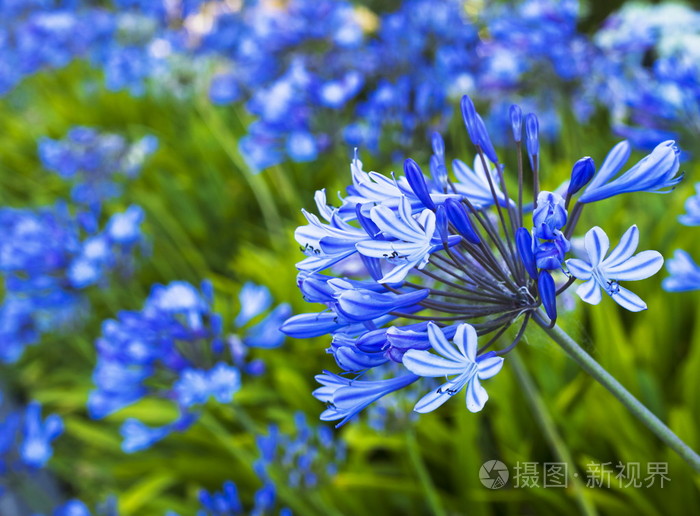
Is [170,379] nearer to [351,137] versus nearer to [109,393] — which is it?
[109,393]

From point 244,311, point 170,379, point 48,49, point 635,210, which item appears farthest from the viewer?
point 48,49

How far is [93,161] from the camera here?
11.1ft

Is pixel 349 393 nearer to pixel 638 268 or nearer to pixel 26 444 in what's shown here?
pixel 638 268

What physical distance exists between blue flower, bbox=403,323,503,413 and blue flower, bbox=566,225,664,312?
15cm

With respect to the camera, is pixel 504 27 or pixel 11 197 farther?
pixel 11 197

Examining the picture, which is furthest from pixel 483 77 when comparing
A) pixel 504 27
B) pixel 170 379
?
pixel 170 379

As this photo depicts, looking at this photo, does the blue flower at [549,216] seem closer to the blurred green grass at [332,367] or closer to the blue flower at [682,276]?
the blurred green grass at [332,367]

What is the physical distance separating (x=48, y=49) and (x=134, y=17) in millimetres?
960

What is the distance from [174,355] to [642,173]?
129cm

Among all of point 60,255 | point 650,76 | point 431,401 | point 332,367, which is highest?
point 60,255

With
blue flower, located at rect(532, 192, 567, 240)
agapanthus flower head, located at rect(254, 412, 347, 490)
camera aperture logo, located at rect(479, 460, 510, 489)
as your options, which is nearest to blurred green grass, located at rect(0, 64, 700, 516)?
agapanthus flower head, located at rect(254, 412, 347, 490)

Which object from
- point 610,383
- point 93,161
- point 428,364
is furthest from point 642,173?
point 93,161

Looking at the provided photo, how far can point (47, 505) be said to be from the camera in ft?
9.23

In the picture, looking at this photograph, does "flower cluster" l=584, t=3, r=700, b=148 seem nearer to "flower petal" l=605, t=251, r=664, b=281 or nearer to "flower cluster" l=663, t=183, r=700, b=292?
"flower cluster" l=663, t=183, r=700, b=292
